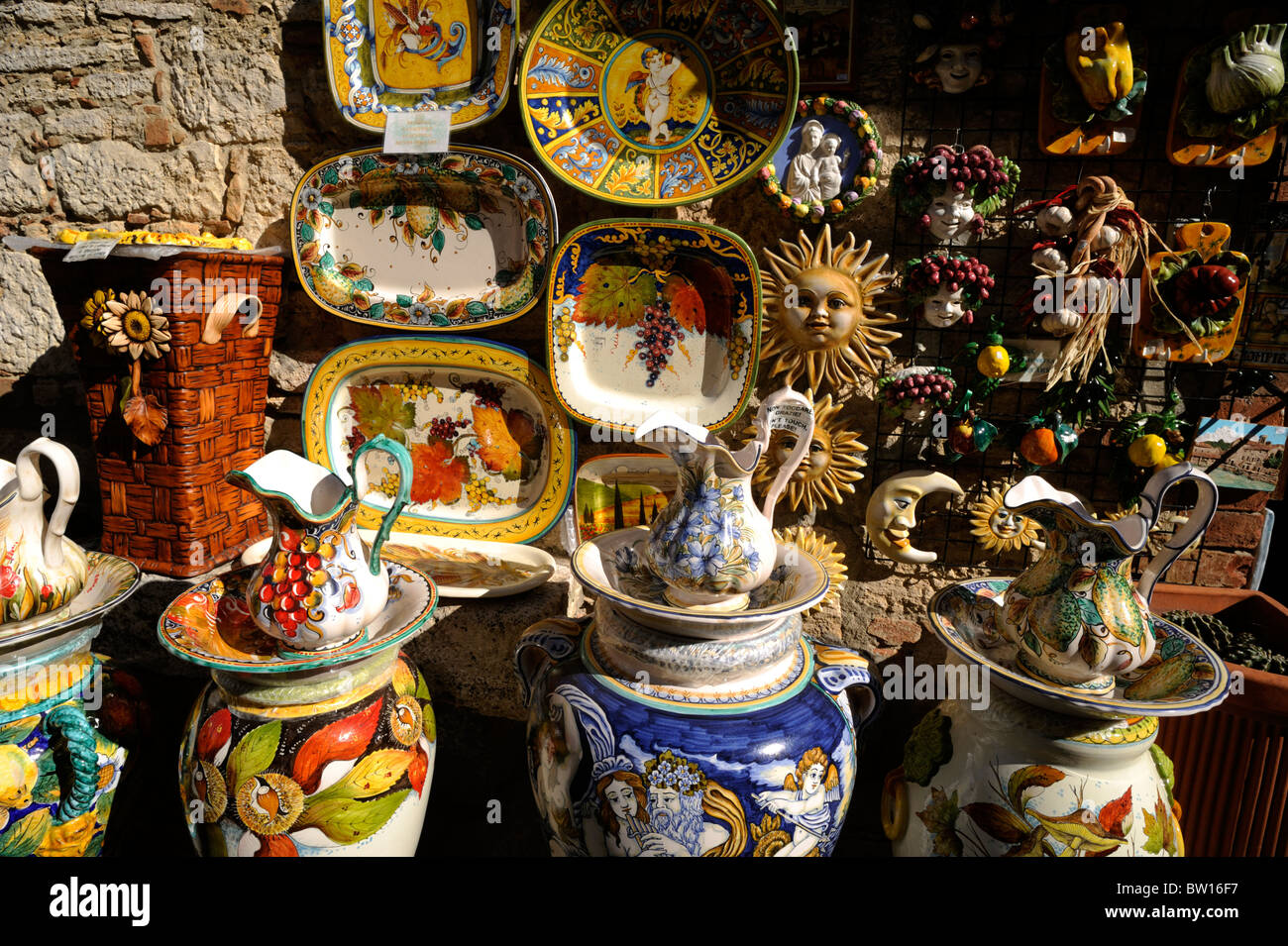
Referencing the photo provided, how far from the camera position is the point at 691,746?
1211mm

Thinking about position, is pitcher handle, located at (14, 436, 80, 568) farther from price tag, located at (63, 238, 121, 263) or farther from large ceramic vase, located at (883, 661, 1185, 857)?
large ceramic vase, located at (883, 661, 1185, 857)

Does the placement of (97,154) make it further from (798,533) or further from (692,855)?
(692,855)

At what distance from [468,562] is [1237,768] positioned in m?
1.62

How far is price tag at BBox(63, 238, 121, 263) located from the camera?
1.55 m

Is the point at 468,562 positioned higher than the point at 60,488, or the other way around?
the point at 60,488

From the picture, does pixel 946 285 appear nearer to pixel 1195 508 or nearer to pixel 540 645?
pixel 1195 508

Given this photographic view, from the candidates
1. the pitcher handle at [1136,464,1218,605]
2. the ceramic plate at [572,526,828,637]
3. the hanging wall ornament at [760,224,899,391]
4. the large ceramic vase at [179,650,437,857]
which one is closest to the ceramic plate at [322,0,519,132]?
the hanging wall ornament at [760,224,899,391]

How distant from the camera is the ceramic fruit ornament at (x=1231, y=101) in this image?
54.2 inches

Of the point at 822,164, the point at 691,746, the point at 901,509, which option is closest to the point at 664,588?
the point at 691,746

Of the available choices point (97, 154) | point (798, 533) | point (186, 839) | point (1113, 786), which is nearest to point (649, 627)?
point (798, 533)

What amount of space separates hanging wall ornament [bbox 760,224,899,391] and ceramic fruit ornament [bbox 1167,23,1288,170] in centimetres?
59

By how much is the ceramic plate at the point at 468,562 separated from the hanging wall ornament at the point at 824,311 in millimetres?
736

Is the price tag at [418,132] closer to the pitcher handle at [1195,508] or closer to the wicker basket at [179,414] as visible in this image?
the wicker basket at [179,414]

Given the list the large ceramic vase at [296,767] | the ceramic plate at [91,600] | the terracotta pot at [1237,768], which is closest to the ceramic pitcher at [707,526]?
the large ceramic vase at [296,767]
